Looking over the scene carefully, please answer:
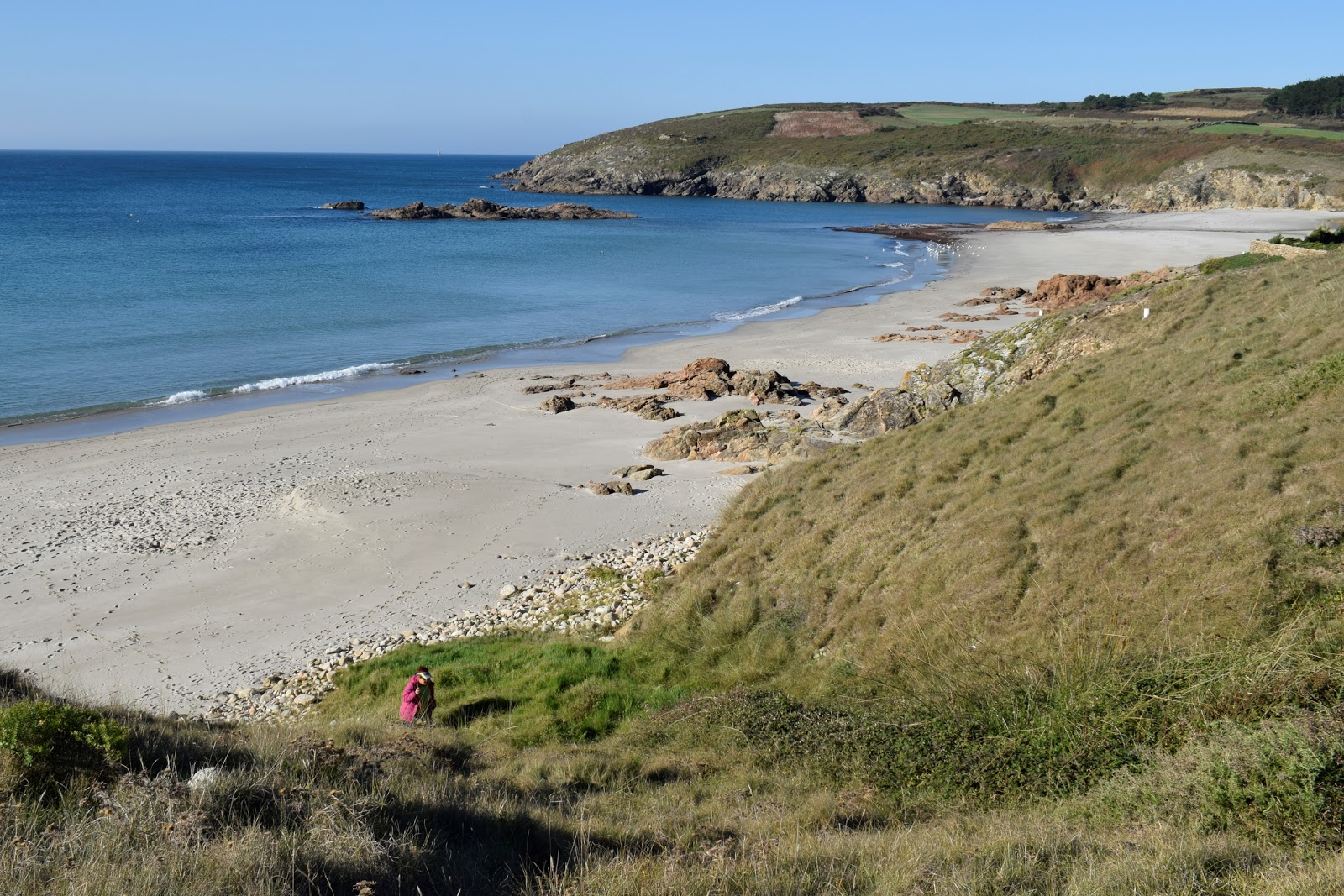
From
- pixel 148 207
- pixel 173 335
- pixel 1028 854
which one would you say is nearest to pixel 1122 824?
pixel 1028 854

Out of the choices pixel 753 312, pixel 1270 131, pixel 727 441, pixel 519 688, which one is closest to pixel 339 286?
pixel 753 312

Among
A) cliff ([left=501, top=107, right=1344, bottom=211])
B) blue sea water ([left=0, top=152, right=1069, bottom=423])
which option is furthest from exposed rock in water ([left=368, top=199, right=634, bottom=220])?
cliff ([left=501, top=107, right=1344, bottom=211])

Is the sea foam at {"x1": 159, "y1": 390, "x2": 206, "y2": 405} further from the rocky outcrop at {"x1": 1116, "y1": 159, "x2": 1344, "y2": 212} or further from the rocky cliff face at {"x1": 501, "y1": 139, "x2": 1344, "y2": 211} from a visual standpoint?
the rocky cliff face at {"x1": 501, "y1": 139, "x2": 1344, "y2": 211}

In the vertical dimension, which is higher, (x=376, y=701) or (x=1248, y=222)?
(x=1248, y=222)

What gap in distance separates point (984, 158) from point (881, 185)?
13.4 m

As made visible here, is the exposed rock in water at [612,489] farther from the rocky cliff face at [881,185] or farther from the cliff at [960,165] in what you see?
the rocky cliff face at [881,185]

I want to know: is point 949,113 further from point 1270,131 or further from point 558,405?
point 558,405

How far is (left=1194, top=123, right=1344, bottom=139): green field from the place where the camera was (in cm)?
10325

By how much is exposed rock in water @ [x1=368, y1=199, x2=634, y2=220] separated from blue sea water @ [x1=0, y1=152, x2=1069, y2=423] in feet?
17.0

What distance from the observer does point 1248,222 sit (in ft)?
246

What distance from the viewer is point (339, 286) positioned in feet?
164

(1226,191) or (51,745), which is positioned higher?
(1226,191)

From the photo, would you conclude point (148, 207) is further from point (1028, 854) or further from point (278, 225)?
point (1028, 854)

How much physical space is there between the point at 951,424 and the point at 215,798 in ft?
33.4
